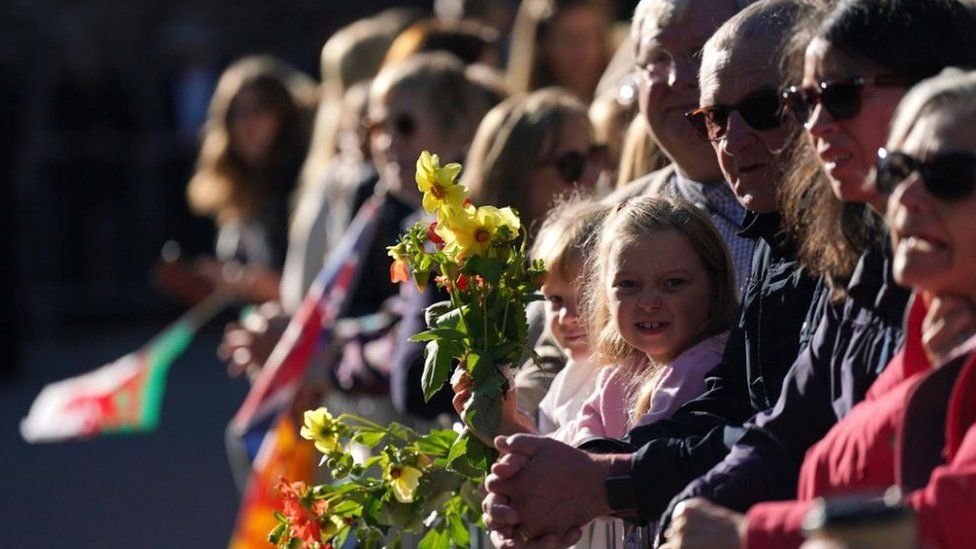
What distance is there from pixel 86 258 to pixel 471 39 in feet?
29.8

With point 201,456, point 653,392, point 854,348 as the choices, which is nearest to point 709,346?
point 653,392

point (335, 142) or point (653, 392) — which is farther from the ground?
point (335, 142)

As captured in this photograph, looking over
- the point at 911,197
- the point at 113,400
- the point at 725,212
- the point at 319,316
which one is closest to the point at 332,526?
the point at 725,212

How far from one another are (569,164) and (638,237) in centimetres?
146

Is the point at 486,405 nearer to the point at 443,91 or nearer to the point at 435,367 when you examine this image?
the point at 435,367

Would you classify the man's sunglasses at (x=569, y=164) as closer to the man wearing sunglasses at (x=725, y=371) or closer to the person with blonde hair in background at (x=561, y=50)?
the man wearing sunglasses at (x=725, y=371)

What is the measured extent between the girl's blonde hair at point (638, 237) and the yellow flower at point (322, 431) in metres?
0.56

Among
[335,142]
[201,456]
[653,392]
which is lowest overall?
[201,456]

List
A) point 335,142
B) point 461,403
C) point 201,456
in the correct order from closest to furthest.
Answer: point 461,403, point 335,142, point 201,456

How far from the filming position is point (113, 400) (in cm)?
772

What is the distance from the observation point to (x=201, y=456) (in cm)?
1096

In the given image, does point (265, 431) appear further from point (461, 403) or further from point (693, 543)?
point (693, 543)

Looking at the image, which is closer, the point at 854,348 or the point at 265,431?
the point at 854,348

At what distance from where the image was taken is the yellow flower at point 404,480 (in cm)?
385
